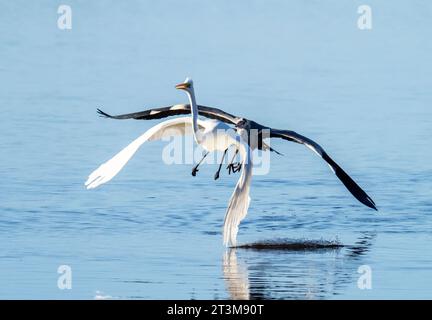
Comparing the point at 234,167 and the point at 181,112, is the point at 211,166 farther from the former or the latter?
the point at 234,167

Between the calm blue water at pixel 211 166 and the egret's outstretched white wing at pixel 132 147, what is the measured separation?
0.93 metres

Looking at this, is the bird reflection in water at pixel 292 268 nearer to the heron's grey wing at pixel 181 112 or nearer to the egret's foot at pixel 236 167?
the egret's foot at pixel 236 167

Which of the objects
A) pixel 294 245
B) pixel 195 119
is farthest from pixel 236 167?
pixel 294 245

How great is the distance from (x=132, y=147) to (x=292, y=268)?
321cm

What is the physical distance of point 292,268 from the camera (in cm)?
1820

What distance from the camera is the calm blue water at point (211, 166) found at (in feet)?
58.9

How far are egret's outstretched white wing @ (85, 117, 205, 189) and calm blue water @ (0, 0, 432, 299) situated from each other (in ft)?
3.04

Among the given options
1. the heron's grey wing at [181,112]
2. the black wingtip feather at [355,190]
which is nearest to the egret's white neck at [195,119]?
the heron's grey wing at [181,112]

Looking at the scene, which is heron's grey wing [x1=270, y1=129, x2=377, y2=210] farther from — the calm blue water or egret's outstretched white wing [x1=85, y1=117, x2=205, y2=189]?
egret's outstretched white wing [x1=85, y1=117, x2=205, y2=189]

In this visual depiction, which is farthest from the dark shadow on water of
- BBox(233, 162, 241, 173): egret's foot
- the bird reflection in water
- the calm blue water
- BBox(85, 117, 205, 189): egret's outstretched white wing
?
BBox(85, 117, 205, 189): egret's outstretched white wing

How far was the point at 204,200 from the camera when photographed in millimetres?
23391

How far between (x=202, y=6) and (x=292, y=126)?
17.3 meters

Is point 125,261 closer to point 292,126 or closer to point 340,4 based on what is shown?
point 292,126

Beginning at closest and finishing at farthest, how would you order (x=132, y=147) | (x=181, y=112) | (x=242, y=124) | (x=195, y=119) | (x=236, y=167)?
(x=132, y=147) < (x=195, y=119) < (x=242, y=124) < (x=236, y=167) < (x=181, y=112)
